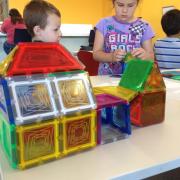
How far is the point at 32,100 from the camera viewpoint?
1.31ft

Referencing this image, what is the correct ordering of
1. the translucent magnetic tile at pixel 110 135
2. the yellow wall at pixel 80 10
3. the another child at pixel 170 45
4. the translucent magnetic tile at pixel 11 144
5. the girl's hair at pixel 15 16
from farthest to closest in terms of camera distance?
1. the yellow wall at pixel 80 10
2. the girl's hair at pixel 15 16
3. the another child at pixel 170 45
4. the translucent magnetic tile at pixel 110 135
5. the translucent magnetic tile at pixel 11 144

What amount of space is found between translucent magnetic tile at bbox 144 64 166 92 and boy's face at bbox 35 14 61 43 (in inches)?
17.8

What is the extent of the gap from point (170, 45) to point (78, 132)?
54.7 inches

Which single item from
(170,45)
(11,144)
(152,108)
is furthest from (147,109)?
(170,45)

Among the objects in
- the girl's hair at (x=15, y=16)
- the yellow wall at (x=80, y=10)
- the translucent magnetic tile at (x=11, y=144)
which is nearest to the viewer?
the translucent magnetic tile at (x=11, y=144)

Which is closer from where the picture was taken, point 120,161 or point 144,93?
point 120,161

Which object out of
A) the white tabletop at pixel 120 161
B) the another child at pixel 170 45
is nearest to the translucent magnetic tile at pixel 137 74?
the white tabletop at pixel 120 161

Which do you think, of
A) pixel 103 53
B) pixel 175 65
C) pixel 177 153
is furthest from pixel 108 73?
pixel 177 153

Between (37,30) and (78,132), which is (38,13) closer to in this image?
(37,30)

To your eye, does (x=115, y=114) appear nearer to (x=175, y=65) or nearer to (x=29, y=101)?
(x=29, y=101)

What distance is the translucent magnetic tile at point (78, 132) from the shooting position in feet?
1.40

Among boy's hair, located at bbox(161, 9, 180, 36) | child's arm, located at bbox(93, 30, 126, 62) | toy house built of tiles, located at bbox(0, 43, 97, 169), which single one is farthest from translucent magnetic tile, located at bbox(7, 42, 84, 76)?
boy's hair, located at bbox(161, 9, 180, 36)

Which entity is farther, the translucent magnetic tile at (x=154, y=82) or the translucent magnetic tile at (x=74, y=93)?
the translucent magnetic tile at (x=154, y=82)

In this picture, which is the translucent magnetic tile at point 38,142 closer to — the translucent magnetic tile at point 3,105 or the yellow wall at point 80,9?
the translucent magnetic tile at point 3,105
